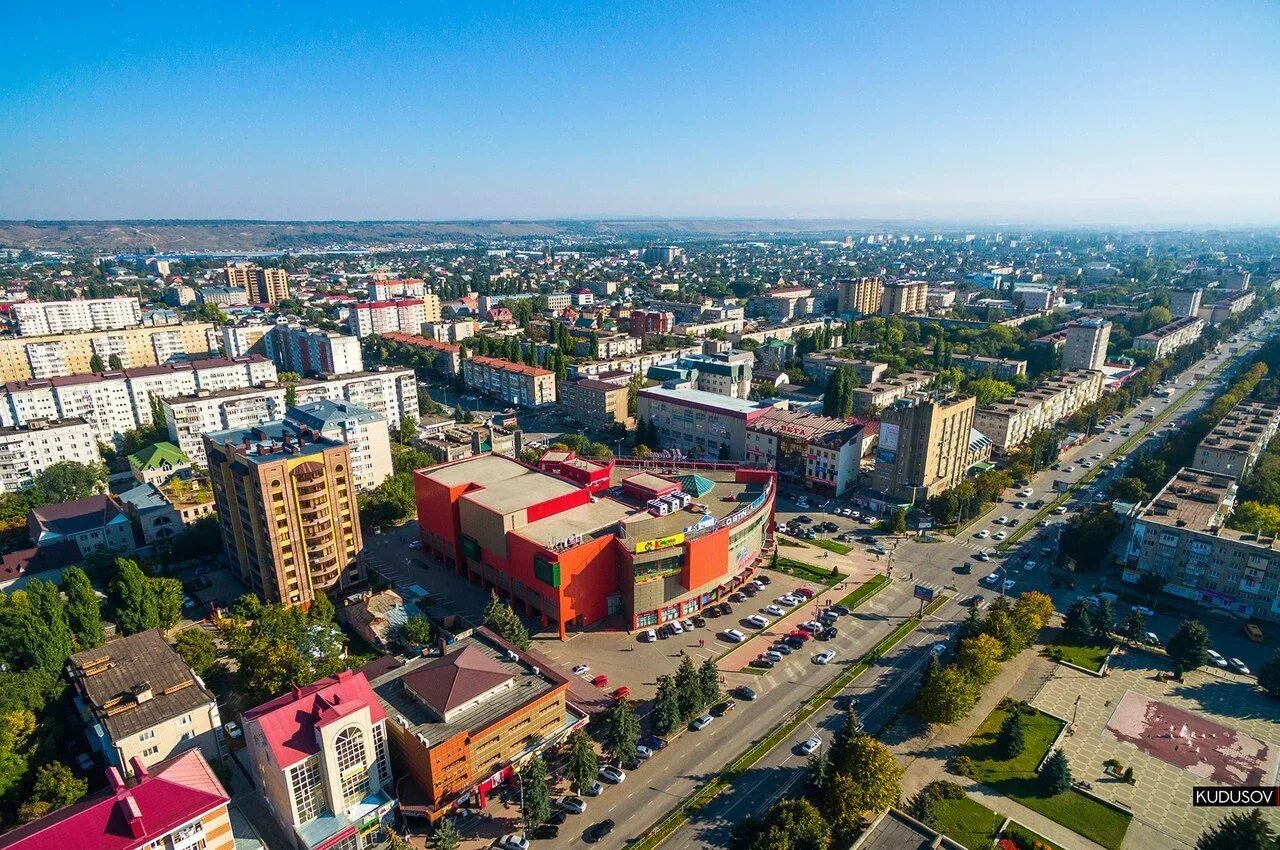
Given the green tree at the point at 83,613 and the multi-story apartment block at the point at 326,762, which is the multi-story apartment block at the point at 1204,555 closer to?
the multi-story apartment block at the point at 326,762

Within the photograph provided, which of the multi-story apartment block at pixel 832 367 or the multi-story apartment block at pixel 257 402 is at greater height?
the multi-story apartment block at pixel 257 402

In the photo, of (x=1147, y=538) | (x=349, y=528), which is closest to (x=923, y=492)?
(x=1147, y=538)

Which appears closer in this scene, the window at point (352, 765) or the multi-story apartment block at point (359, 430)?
the window at point (352, 765)

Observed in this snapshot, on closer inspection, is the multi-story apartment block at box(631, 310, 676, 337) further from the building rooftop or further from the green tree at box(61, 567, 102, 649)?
the building rooftop

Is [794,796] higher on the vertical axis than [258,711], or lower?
lower

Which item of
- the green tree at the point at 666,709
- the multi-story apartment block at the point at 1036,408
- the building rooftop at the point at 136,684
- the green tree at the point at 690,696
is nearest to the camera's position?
the building rooftop at the point at 136,684

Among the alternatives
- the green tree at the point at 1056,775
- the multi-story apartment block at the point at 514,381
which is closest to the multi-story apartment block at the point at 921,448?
the green tree at the point at 1056,775

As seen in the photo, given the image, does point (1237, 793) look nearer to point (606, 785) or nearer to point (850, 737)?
point (850, 737)
